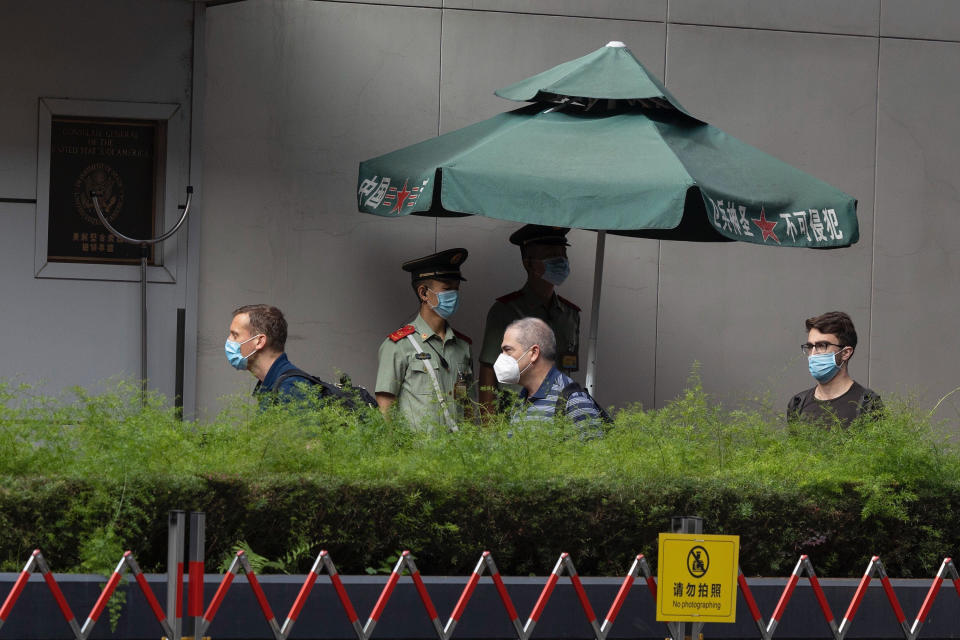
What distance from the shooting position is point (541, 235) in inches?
365

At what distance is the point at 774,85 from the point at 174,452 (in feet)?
21.8

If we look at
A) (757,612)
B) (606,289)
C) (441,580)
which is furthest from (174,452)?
(606,289)

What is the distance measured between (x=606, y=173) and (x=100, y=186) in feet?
13.0

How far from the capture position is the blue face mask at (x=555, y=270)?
29.7ft

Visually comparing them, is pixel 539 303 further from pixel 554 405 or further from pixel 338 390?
pixel 338 390

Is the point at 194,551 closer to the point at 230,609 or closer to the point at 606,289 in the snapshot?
the point at 230,609

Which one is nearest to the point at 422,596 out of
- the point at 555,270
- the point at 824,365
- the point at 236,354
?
the point at 236,354

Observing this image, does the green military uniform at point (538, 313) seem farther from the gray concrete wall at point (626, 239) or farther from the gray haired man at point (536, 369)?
the gray haired man at point (536, 369)

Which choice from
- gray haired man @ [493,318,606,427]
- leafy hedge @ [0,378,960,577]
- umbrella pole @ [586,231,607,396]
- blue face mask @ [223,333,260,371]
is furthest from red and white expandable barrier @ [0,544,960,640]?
umbrella pole @ [586,231,607,396]

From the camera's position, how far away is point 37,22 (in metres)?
9.45

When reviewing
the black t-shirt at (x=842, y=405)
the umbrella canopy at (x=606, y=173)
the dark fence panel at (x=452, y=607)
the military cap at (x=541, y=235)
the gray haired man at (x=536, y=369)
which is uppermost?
the umbrella canopy at (x=606, y=173)

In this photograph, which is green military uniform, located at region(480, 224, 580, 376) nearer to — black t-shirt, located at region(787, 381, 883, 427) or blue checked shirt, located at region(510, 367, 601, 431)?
black t-shirt, located at region(787, 381, 883, 427)

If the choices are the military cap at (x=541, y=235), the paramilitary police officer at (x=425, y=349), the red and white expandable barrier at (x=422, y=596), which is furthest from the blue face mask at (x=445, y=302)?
the red and white expandable barrier at (x=422, y=596)

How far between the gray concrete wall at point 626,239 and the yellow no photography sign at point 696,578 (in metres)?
5.78
